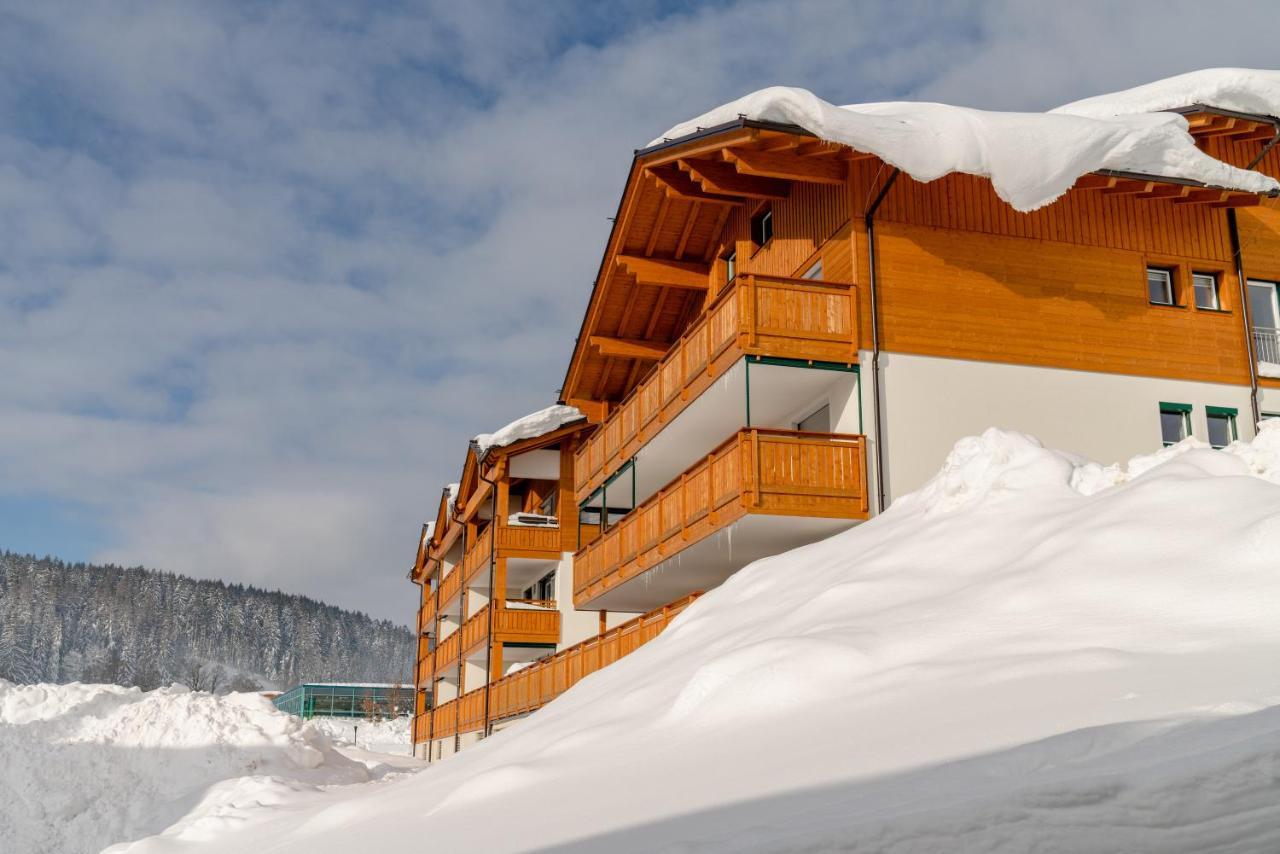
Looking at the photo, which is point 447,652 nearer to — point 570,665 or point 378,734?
point 570,665

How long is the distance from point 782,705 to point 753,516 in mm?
8839

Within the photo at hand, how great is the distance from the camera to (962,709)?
252 inches

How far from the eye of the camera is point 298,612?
7219 inches

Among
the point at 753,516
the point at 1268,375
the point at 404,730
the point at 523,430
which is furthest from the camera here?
A: the point at 404,730

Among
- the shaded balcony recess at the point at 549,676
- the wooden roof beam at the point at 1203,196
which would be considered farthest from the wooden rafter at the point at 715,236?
the wooden roof beam at the point at 1203,196

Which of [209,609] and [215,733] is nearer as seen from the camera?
[215,733]

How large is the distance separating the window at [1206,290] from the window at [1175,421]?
6.91ft

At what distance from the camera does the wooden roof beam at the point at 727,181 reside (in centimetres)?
1977

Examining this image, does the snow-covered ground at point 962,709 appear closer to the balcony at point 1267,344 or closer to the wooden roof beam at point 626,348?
the balcony at point 1267,344

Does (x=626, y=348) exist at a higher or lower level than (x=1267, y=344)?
higher

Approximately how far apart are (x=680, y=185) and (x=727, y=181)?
105cm

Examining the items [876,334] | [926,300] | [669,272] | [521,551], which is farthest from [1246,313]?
[521,551]

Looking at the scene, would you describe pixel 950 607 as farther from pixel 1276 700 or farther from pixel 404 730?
pixel 404 730

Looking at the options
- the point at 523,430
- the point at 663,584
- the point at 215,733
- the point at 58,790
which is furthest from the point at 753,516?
the point at 523,430
